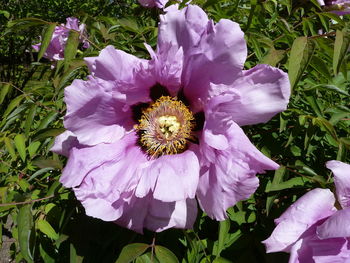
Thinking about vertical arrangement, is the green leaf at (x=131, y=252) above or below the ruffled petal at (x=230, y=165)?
below

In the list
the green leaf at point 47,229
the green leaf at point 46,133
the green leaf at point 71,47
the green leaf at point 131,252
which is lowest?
the green leaf at point 47,229

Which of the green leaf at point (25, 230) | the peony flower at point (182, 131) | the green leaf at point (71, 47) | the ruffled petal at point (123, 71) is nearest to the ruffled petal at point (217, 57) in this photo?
the peony flower at point (182, 131)

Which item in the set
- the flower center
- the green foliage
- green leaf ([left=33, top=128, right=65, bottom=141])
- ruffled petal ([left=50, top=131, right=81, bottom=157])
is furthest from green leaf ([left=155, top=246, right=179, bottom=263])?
green leaf ([left=33, top=128, right=65, bottom=141])

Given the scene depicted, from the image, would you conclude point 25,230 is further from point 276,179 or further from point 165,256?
point 276,179

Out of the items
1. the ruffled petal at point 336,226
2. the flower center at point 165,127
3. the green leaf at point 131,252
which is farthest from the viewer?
the flower center at point 165,127

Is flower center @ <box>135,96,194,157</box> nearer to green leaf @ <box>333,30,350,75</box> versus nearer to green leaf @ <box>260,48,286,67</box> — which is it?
green leaf @ <box>260,48,286,67</box>

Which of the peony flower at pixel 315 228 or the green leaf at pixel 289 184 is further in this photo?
the green leaf at pixel 289 184

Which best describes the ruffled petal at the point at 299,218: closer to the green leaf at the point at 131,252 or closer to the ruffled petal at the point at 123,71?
the green leaf at the point at 131,252

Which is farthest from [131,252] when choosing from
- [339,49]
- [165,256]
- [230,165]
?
[339,49]
